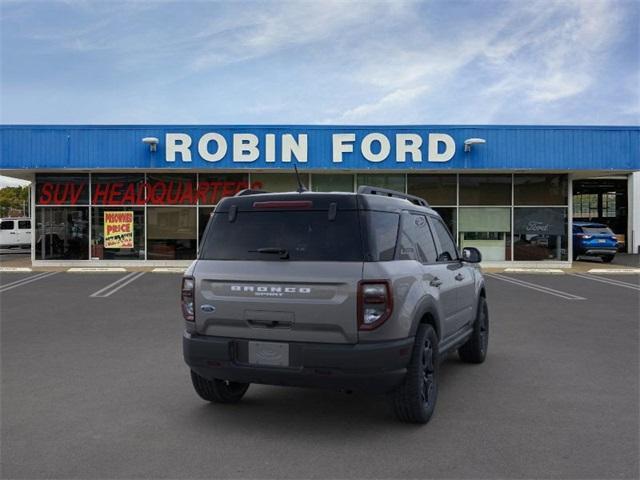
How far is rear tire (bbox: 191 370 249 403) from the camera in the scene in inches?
205

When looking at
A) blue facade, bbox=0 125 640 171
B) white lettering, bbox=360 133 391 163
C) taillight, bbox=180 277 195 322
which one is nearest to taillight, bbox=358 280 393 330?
taillight, bbox=180 277 195 322

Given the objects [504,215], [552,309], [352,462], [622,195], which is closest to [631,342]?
[552,309]

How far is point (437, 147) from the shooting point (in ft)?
67.6

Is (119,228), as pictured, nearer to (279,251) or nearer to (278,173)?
(278,173)

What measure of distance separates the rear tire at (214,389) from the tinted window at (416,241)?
1.94 meters

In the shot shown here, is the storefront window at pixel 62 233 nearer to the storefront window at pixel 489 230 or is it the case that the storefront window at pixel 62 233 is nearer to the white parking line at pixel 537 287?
the storefront window at pixel 489 230

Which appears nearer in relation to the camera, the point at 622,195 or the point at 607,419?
the point at 607,419

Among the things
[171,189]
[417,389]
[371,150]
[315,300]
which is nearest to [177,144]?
[171,189]

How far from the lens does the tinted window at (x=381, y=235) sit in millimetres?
4531

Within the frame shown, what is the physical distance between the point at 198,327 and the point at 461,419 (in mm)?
2280

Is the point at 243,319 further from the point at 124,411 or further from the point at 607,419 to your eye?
the point at 607,419

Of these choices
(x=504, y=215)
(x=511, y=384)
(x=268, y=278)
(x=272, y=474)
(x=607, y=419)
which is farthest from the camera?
(x=504, y=215)

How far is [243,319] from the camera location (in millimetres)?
4613

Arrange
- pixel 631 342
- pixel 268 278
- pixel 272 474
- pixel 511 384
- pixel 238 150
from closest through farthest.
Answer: pixel 272 474, pixel 268 278, pixel 511 384, pixel 631 342, pixel 238 150
